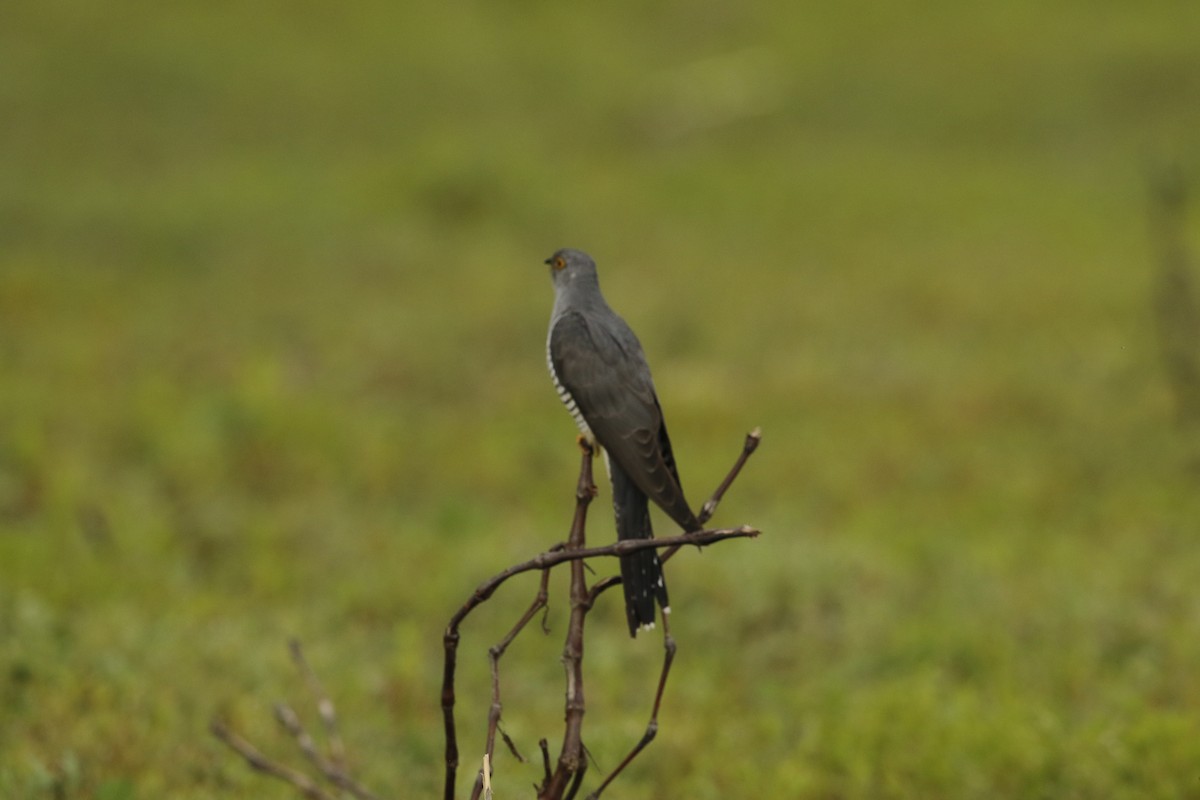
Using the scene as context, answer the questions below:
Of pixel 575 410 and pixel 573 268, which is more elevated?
pixel 573 268

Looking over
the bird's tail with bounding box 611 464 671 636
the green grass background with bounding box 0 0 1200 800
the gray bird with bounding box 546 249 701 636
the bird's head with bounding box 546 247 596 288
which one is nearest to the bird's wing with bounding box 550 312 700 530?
the gray bird with bounding box 546 249 701 636

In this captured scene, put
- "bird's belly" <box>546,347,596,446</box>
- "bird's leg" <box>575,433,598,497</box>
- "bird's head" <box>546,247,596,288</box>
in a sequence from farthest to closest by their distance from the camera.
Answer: "bird's head" <box>546,247,596,288</box>
"bird's belly" <box>546,347,596,446</box>
"bird's leg" <box>575,433,598,497</box>

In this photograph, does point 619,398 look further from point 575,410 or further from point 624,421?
point 575,410

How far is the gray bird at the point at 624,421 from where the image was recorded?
3303 millimetres

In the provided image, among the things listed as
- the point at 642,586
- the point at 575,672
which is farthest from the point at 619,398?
the point at 575,672

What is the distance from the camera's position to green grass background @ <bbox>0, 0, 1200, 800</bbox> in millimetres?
5895

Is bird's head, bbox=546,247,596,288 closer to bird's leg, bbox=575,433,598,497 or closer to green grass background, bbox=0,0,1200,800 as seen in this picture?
bird's leg, bbox=575,433,598,497

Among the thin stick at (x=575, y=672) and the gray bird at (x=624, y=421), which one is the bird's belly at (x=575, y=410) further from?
the thin stick at (x=575, y=672)

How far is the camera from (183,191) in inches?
653

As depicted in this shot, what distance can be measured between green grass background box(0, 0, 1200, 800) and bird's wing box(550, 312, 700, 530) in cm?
218

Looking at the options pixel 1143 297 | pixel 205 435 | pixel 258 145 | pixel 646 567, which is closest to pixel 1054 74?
pixel 1143 297

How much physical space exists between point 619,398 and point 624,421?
0.29ft

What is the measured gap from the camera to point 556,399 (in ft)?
36.2

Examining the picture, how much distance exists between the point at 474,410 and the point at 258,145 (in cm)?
986
